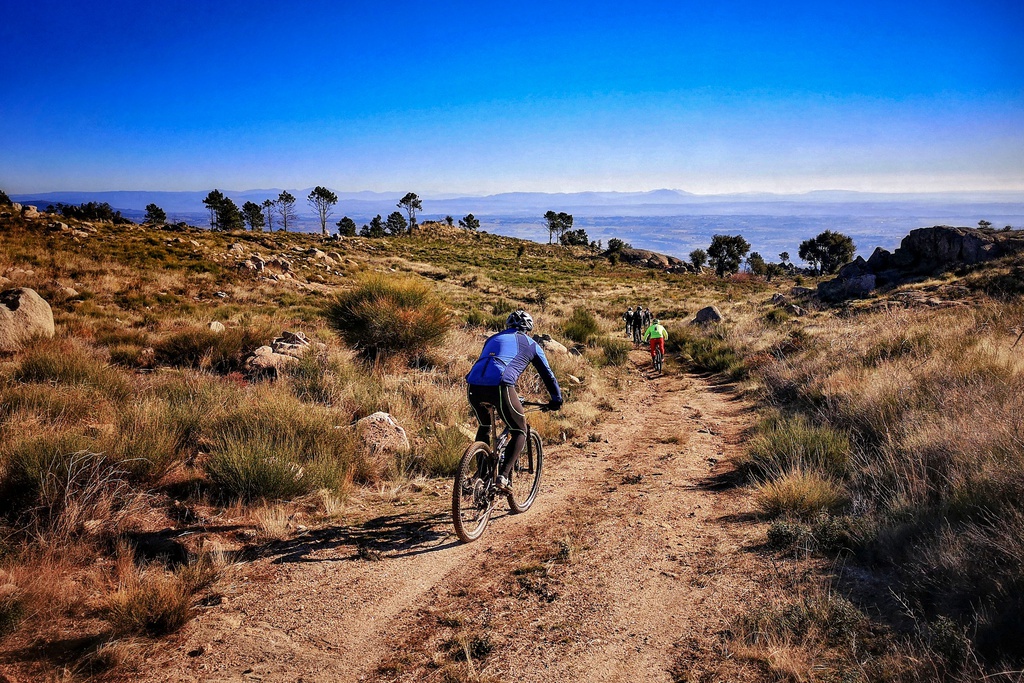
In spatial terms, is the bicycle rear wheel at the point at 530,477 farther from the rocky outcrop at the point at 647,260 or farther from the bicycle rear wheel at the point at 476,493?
the rocky outcrop at the point at 647,260

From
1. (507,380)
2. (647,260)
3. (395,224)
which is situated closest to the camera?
(507,380)

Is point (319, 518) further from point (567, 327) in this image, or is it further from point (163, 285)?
point (163, 285)

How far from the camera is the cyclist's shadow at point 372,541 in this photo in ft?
14.8

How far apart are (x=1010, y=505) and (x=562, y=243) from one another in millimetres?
93726

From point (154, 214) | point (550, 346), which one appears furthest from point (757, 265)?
point (154, 214)

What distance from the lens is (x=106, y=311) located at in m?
14.1

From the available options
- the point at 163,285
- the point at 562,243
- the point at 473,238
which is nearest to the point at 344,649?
the point at 163,285

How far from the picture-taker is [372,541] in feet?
15.8

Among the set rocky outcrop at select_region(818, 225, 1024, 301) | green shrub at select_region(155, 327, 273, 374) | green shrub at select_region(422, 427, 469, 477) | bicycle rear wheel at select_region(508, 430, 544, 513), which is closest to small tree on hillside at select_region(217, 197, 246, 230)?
green shrub at select_region(155, 327, 273, 374)

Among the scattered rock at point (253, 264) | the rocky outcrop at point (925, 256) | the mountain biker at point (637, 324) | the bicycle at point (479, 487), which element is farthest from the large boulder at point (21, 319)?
the rocky outcrop at point (925, 256)

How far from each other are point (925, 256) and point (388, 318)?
3242 cm

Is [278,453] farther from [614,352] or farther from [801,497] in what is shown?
[614,352]

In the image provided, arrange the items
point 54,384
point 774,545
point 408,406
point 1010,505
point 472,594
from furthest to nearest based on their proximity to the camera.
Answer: point 408,406 → point 54,384 → point 774,545 → point 472,594 → point 1010,505

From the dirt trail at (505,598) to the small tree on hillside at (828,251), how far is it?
77.8 metres
